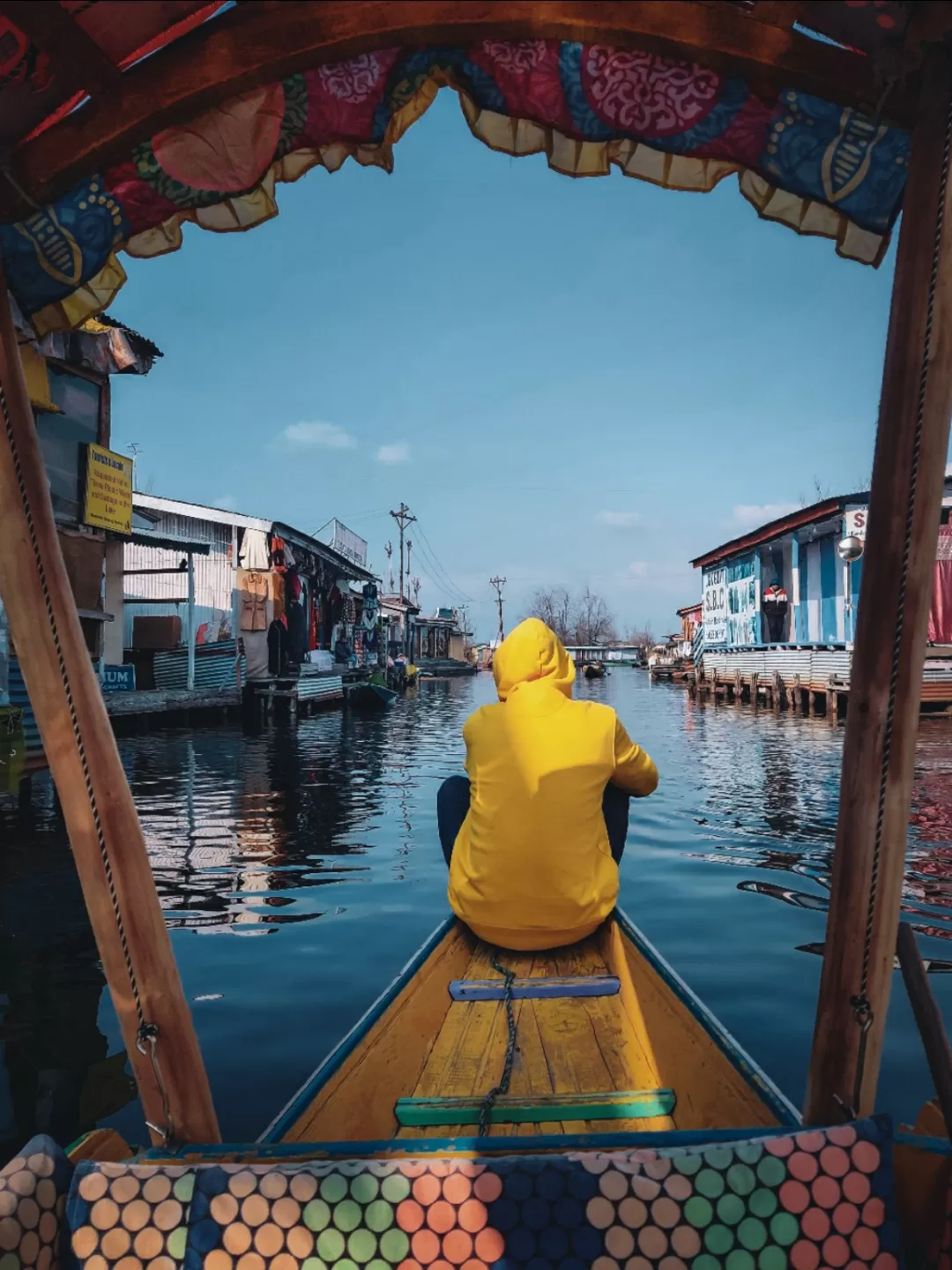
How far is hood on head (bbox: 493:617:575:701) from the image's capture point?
10.9 feet

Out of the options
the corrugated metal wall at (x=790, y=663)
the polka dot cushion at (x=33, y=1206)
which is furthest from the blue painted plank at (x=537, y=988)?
the corrugated metal wall at (x=790, y=663)

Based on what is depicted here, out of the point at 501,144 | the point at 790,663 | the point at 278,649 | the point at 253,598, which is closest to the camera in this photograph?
the point at 501,144

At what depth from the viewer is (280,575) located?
23859 mm

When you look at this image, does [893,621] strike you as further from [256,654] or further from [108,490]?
[256,654]

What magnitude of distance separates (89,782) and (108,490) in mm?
13742

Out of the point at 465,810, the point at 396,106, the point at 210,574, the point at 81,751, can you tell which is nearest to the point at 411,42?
→ the point at 396,106

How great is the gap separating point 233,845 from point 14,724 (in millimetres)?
2504

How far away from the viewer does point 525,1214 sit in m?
1.53

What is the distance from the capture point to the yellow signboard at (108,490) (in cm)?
1382

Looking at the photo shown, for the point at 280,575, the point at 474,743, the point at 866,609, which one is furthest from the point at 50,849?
the point at 280,575

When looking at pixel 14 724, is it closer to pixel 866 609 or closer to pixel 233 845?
pixel 233 845

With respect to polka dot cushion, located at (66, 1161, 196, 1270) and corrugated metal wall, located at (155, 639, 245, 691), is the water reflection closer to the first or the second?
polka dot cushion, located at (66, 1161, 196, 1270)

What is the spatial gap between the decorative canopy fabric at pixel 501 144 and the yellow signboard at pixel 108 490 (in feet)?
40.7

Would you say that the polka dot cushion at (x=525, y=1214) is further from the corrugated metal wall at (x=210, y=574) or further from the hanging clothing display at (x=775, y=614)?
the hanging clothing display at (x=775, y=614)
